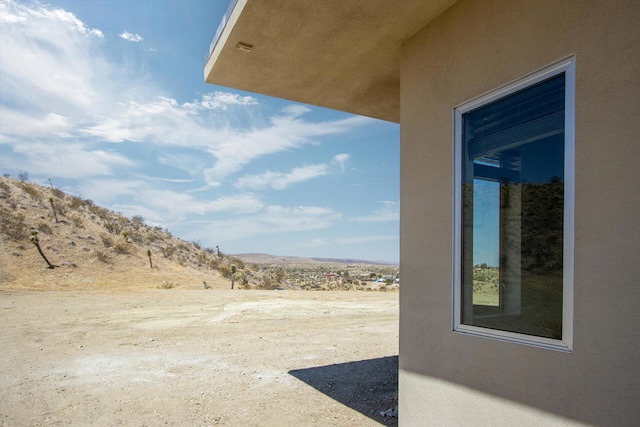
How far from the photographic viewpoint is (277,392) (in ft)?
16.8

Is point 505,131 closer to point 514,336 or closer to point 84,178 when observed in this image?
point 514,336

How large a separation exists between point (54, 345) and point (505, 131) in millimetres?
8343

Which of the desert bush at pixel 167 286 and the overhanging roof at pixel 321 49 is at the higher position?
the overhanging roof at pixel 321 49

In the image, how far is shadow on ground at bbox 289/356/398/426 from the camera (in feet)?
15.6

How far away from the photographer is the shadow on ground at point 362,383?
4.74m

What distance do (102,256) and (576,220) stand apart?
2300cm

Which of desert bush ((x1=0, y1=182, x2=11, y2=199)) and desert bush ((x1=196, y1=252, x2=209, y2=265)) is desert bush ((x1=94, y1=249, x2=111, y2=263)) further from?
desert bush ((x1=0, y1=182, x2=11, y2=199))

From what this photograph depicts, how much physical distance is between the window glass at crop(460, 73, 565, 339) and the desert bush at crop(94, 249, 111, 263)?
21896 mm

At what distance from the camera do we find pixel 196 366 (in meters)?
6.29

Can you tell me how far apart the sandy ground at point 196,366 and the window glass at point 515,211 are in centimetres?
209

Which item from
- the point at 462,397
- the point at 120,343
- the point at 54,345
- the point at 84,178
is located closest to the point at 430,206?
the point at 462,397

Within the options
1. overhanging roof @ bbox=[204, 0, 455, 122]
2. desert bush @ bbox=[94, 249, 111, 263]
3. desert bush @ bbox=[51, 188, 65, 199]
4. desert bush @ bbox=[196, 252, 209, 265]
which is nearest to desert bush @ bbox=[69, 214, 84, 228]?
desert bush @ bbox=[51, 188, 65, 199]

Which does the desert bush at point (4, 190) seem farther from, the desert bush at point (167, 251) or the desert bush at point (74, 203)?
the desert bush at point (167, 251)

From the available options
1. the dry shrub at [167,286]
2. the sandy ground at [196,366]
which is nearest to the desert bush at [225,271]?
the dry shrub at [167,286]
